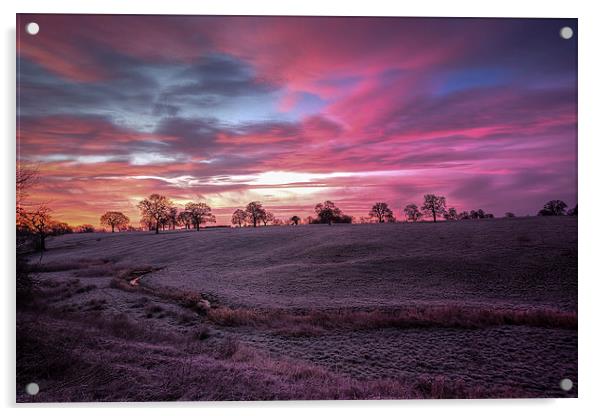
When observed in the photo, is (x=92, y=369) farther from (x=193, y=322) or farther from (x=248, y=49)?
(x=248, y=49)

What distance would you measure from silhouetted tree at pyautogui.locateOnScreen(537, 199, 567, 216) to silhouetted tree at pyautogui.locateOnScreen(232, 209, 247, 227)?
526cm

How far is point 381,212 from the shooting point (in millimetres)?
6012

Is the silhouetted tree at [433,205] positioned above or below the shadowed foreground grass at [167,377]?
above

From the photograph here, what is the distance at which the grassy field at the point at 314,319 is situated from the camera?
4.45 m

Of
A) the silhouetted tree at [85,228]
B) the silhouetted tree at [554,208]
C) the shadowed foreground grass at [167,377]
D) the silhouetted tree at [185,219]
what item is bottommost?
the shadowed foreground grass at [167,377]

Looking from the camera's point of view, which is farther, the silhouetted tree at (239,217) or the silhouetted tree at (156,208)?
the silhouetted tree at (239,217)

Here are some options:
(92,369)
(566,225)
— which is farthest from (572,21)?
(92,369)

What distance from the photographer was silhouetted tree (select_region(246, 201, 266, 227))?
6109 millimetres

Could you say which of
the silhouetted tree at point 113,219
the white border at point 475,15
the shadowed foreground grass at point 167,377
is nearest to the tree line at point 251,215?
the silhouetted tree at point 113,219

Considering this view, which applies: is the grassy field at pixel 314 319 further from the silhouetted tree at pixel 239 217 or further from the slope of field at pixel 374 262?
the silhouetted tree at pixel 239 217

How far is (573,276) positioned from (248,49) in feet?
21.7

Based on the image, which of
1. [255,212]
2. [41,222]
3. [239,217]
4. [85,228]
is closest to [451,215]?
[255,212]

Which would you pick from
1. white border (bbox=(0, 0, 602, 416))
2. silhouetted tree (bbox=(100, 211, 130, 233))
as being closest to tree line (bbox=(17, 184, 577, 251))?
silhouetted tree (bbox=(100, 211, 130, 233))

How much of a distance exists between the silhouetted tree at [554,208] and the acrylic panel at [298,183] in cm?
2
